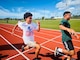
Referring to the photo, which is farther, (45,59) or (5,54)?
(5,54)

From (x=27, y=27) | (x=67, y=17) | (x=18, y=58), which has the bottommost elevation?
(x=18, y=58)

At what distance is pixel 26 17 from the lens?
554cm

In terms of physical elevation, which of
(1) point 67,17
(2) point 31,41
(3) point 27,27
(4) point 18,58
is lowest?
(4) point 18,58

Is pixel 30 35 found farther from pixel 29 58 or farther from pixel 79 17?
pixel 79 17

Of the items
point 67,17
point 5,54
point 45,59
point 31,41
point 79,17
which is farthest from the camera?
point 79,17

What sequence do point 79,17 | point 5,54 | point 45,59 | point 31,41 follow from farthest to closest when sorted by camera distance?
point 79,17
point 5,54
point 45,59
point 31,41

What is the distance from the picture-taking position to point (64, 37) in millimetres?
5281

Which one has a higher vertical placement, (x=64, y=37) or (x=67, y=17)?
(x=67, y=17)

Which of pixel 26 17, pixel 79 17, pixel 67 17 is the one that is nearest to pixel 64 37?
pixel 67 17

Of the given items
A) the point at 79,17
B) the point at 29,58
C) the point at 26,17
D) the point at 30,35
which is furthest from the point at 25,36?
the point at 79,17

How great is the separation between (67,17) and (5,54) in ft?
12.2

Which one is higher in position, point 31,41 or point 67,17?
point 67,17

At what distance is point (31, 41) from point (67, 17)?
169 cm

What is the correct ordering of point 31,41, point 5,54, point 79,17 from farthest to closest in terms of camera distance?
point 79,17
point 5,54
point 31,41
